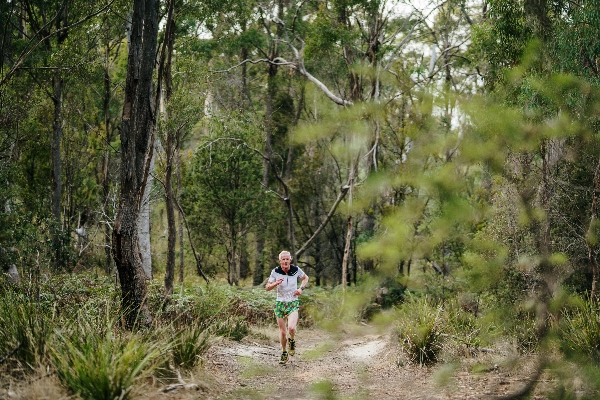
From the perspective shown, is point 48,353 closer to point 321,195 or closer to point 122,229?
point 122,229

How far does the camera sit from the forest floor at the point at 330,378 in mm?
5289

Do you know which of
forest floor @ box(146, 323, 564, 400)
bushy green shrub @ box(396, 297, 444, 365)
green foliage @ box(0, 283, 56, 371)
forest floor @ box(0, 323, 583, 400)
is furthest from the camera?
bushy green shrub @ box(396, 297, 444, 365)

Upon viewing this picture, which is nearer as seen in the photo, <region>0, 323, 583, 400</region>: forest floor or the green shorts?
<region>0, 323, 583, 400</region>: forest floor

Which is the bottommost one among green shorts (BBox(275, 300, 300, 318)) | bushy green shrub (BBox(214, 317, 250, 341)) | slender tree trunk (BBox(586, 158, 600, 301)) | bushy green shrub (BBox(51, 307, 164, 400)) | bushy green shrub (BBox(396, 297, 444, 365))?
bushy green shrub (BBox(214, 317, 250, 341))

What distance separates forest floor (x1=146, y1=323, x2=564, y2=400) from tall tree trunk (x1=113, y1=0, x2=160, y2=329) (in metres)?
1.36

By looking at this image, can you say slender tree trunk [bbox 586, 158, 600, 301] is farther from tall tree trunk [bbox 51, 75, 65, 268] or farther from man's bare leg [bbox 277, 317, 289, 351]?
tall tree trunk [bbox 51, 75, 65, 268]

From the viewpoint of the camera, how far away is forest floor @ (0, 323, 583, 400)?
529 cm

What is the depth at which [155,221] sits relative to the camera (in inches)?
1246

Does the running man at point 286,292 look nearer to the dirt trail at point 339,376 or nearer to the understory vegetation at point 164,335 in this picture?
the dirt trail at point 339,376

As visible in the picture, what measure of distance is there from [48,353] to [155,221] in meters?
27.2

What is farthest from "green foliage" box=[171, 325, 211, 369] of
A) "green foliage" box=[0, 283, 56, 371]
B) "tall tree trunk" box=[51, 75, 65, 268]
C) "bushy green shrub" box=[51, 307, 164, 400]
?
"tall tree trunk" box=[51, 75, 65, 268]

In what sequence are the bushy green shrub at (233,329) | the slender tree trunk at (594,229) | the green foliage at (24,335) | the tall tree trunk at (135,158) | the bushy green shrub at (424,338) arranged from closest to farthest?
the green foliage at (24,335) < the tall tree trunk at (135,158) < the bushy green shrub at (424,338) < the slender tree trunk at (594,229) < the bushy green shrub at (233,329)

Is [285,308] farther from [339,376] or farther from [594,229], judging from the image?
[594,229]

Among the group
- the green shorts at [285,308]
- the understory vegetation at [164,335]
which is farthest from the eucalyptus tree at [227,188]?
the green shorts at [285,308]
